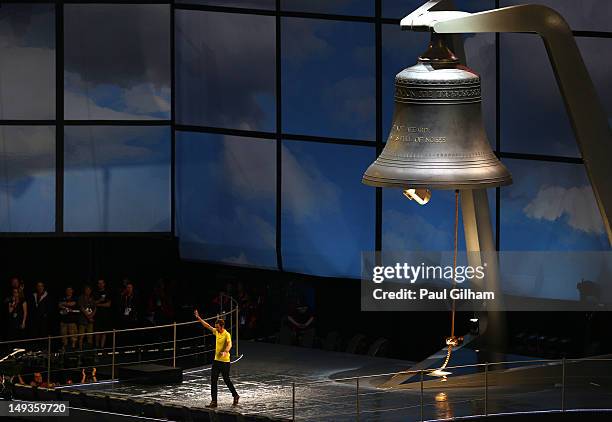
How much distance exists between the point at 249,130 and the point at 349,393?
693 centimetres

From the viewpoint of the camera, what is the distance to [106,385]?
2102 cm

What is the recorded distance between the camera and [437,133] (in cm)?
1218

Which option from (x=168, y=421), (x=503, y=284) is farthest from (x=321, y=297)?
(x=168, y=421)

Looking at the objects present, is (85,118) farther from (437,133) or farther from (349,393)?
(437,133)

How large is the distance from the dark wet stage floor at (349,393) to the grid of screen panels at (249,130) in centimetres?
293

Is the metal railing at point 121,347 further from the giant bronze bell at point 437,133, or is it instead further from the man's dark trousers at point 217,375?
the giant bronze bell at point 437,133

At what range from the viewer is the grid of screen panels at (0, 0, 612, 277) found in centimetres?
2327

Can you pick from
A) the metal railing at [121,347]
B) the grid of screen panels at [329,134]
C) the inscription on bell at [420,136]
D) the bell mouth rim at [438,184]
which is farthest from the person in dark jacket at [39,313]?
the inscription on bell at [420,136]

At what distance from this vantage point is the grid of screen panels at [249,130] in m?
23.3

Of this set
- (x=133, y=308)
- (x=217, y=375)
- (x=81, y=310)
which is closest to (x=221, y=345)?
(x=217, y=375)

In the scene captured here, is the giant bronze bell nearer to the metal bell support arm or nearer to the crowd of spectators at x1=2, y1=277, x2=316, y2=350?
the metal bell support arm

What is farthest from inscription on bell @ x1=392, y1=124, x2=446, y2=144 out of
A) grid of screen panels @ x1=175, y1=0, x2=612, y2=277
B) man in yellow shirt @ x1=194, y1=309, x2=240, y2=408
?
grid of screen panels @ x1=175, y1=0, x2=612, y2=277

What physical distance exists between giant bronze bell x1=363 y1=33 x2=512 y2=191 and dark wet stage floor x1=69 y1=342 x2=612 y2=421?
246 inches

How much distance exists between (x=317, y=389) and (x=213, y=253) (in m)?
6.59
